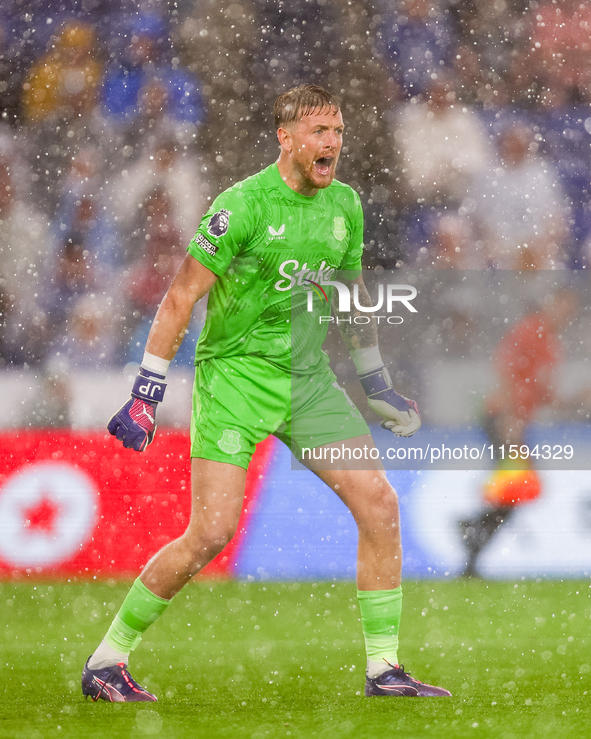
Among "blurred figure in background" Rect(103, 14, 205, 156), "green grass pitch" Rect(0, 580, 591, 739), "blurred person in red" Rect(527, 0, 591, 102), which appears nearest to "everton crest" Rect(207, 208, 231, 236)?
"green grass pitch" Rect(0, 580, 591, 739)

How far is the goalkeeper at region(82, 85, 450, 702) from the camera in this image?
214 cm

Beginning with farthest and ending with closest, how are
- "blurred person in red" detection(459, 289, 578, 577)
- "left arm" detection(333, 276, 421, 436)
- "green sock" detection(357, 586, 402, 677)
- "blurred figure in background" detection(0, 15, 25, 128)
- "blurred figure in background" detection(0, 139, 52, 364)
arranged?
"blurred figure in background" detection(0, 15, 25, 128) < "blurred figure in background" detection(0, 139, 52, 364) < "blurred person in red" detection(459, 289, 578, 577) < "left arm" detection(333, 276, 421, 436) < "green sock" detection(357, 586, 402, 677)

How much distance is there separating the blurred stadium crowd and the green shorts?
9.41 ft

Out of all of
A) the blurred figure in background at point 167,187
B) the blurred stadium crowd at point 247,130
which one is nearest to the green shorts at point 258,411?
the blurred stadium crowd at point 247,130

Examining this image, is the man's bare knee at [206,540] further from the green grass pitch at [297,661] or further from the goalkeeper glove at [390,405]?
the goalkeeper glove at [390,405]

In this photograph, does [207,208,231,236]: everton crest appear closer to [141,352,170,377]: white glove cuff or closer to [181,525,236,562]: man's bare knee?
[141,352,170,377]: white glove cuff

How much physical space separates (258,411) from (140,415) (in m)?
0.29

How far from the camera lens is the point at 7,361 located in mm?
5051

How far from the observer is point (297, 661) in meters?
2.59

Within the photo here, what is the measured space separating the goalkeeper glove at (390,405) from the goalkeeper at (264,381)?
0.19 metres

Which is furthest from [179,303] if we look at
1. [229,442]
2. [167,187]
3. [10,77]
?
[10,77]

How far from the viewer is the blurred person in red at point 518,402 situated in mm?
3719

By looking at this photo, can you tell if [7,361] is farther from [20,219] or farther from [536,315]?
[536,315]

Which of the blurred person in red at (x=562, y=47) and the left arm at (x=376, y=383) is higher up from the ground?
the blurred person in red at (x=562, y=47)
